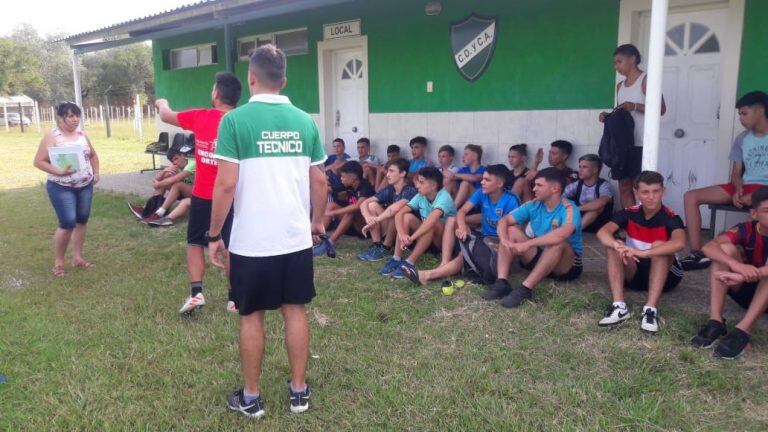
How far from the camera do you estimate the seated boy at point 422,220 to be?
212 inches

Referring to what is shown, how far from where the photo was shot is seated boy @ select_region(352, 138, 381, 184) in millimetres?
→ 8766

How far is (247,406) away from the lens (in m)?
3.08

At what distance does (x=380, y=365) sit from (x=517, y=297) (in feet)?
4.58

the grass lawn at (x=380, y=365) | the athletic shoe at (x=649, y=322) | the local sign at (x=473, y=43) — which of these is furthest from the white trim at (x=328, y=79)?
the athletic shoe at (x=649, y=322)

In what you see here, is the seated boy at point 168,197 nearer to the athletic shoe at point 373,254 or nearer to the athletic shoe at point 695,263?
the athletic shoe at point 373,254

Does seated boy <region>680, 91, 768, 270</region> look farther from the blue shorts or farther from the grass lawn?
the blue shorts

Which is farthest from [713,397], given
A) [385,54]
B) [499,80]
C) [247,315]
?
[385,54]

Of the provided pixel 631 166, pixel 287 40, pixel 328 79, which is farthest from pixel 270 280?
pixel 287 40

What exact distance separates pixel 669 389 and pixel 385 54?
22.6ft

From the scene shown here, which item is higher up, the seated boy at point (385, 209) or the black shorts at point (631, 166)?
the black shorts at point (631, 166)

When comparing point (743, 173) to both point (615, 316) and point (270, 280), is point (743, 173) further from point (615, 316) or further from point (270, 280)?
point (270, 280)

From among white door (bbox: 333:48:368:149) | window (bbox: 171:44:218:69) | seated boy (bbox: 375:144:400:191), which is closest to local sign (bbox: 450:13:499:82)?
seated boy (bbox: 375:144:400:191)

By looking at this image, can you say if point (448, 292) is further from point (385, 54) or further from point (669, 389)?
point (385, 54)

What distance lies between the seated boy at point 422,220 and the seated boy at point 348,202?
0.96 m
